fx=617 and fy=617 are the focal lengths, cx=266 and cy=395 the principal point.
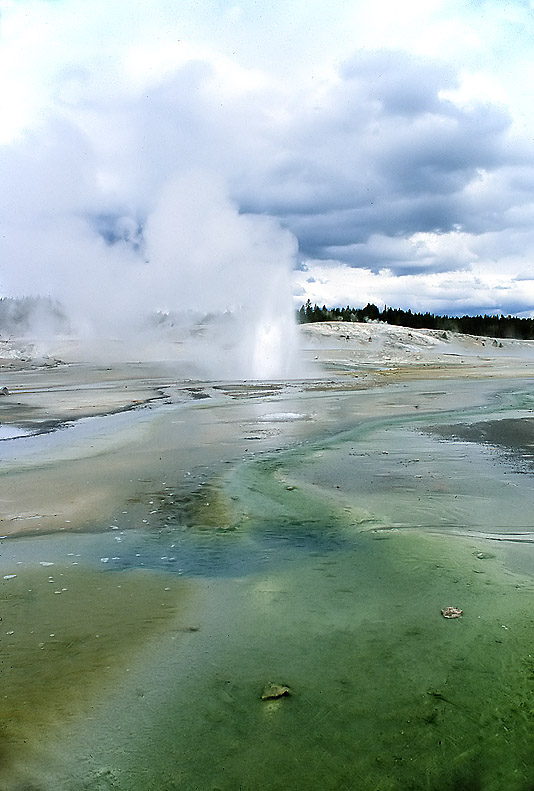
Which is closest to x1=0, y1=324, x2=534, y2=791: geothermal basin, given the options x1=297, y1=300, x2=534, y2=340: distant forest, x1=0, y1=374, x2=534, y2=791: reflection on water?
x1=0, y1=374, x2=534, y2=791: reflection on water

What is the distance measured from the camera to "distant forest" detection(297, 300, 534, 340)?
402 feet

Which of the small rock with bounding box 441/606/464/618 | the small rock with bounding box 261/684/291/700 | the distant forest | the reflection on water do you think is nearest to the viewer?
the reflection on water

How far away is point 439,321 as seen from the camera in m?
127

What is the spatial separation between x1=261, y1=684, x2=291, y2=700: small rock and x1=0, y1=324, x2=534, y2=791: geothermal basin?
21mm

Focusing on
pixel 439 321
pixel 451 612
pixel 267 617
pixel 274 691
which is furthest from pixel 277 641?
pixel 439 321

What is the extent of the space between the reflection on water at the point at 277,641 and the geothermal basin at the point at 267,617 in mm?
18

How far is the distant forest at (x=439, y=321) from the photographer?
402 feet

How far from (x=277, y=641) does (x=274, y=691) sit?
0.74m

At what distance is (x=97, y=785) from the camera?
3463mm

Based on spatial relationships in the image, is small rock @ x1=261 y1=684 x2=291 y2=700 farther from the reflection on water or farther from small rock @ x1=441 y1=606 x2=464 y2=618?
small rock @ x1=441 y1=606 x2=464 y2=618

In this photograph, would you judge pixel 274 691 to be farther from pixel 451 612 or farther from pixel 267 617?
pixel 451 612

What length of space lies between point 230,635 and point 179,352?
58028 mm

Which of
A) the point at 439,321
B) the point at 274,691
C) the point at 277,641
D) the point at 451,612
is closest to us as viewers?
the point at 274,691

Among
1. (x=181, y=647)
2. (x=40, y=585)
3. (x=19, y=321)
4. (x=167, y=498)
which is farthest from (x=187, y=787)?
(x=19, y=321)
